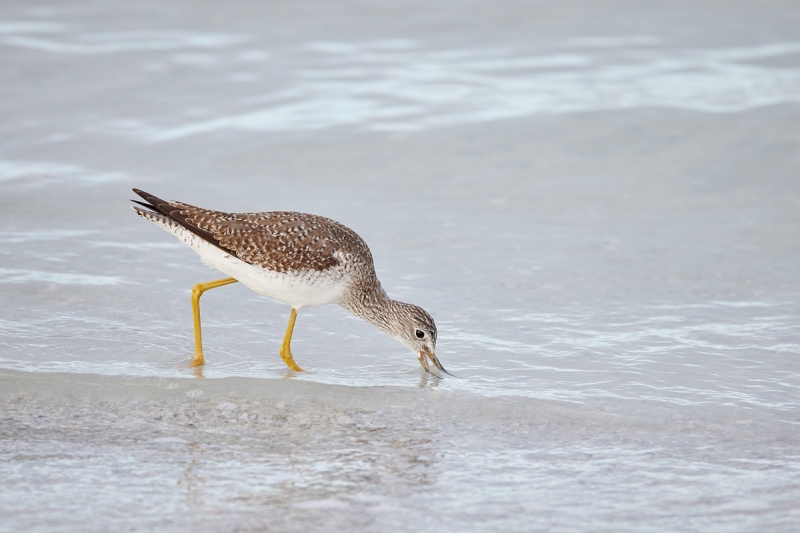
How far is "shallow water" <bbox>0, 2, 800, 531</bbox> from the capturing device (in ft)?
17.3

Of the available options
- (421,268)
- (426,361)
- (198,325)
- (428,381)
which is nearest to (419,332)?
(426,361)

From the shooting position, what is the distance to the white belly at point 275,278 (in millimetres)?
6914

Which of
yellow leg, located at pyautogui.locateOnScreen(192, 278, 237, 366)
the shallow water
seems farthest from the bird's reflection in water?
yellow leg, located at pyautogui.locateOnScreen(192, 278, 237, 366)

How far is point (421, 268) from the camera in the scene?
916 cm

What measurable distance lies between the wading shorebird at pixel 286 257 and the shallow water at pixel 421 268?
0.31 meters

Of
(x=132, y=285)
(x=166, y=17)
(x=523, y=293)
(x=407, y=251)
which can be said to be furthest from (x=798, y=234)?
(x=166, y=17)

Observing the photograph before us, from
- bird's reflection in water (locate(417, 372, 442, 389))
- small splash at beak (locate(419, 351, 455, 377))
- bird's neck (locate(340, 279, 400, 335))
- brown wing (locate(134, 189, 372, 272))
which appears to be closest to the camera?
bird's reflection in water (locate(417, 372, 442, 389))

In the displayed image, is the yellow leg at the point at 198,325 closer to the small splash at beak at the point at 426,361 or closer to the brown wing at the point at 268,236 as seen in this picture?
the brown wing at the point at 268,236

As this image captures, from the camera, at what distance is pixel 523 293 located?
28.0 feet

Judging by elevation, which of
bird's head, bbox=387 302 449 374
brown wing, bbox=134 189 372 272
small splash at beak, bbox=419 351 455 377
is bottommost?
small splash at beak, bbox=419 351 455 377

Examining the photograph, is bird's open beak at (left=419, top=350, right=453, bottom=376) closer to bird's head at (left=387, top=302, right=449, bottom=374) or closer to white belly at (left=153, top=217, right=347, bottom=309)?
bird's head at (left=387, top=302, right=449, bottom=374)

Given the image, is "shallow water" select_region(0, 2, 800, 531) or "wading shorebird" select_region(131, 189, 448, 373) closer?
"shallow water" select_region(0, 2, 800, 531)

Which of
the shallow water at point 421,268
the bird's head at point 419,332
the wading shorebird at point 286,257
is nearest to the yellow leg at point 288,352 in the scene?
the wading shorebird at point 286,257

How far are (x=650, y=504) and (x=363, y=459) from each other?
155 cm
